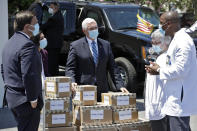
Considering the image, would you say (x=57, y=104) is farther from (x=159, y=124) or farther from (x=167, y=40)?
(x=167, y=40)

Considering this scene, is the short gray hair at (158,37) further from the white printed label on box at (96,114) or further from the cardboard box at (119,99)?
the white printed label on box at (96,114)

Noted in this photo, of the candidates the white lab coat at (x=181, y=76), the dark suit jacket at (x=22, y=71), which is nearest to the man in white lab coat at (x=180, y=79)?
the white lab coat at (x=181, y=76)

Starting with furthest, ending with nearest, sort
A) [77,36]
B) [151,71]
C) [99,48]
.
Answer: [77,36], [99,48], [151,71]

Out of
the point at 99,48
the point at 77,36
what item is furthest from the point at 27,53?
the point at 77,36

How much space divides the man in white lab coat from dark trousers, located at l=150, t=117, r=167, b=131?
1.75 feet

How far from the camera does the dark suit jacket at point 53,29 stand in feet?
33.8

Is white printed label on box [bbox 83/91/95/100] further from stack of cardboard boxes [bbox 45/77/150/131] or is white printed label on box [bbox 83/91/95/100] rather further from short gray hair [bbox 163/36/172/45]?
short gray hair [bbox 163/36/172/45]

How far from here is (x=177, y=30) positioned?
15.6 feet

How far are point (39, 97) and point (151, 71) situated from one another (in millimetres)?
1351

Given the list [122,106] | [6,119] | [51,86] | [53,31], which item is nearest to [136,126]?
[122,106]

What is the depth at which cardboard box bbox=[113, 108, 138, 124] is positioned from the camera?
18.3 ft

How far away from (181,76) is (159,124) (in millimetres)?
975

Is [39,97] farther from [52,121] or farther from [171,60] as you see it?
[171,60]

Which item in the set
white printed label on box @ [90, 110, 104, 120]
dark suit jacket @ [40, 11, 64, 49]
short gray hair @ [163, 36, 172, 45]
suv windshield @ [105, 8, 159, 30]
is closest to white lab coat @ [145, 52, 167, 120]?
short gray hair @ [163, 36, 172, 45]
